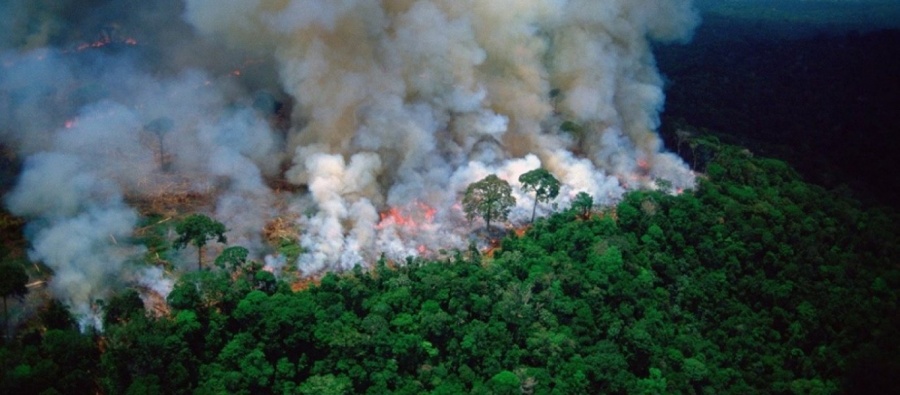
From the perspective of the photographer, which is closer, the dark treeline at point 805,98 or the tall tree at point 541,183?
the tall tree at point 541,183

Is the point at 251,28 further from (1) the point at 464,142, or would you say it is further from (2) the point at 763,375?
(2) the point at 763,375

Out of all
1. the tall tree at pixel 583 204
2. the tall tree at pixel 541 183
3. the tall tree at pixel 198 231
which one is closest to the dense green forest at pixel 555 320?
the tall tree at pixel 583 204

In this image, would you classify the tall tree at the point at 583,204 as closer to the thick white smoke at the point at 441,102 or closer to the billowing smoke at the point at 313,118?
the thick white smoke at the point at 441,102

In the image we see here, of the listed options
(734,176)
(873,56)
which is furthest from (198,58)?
(873,56)

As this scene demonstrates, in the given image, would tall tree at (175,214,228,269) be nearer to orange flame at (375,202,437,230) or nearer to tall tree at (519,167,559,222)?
orange flame at (375,202,437,230)

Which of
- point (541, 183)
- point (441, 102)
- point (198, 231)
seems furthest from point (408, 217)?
point (198, 231)

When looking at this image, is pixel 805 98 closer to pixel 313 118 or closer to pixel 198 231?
pixel 313 118
